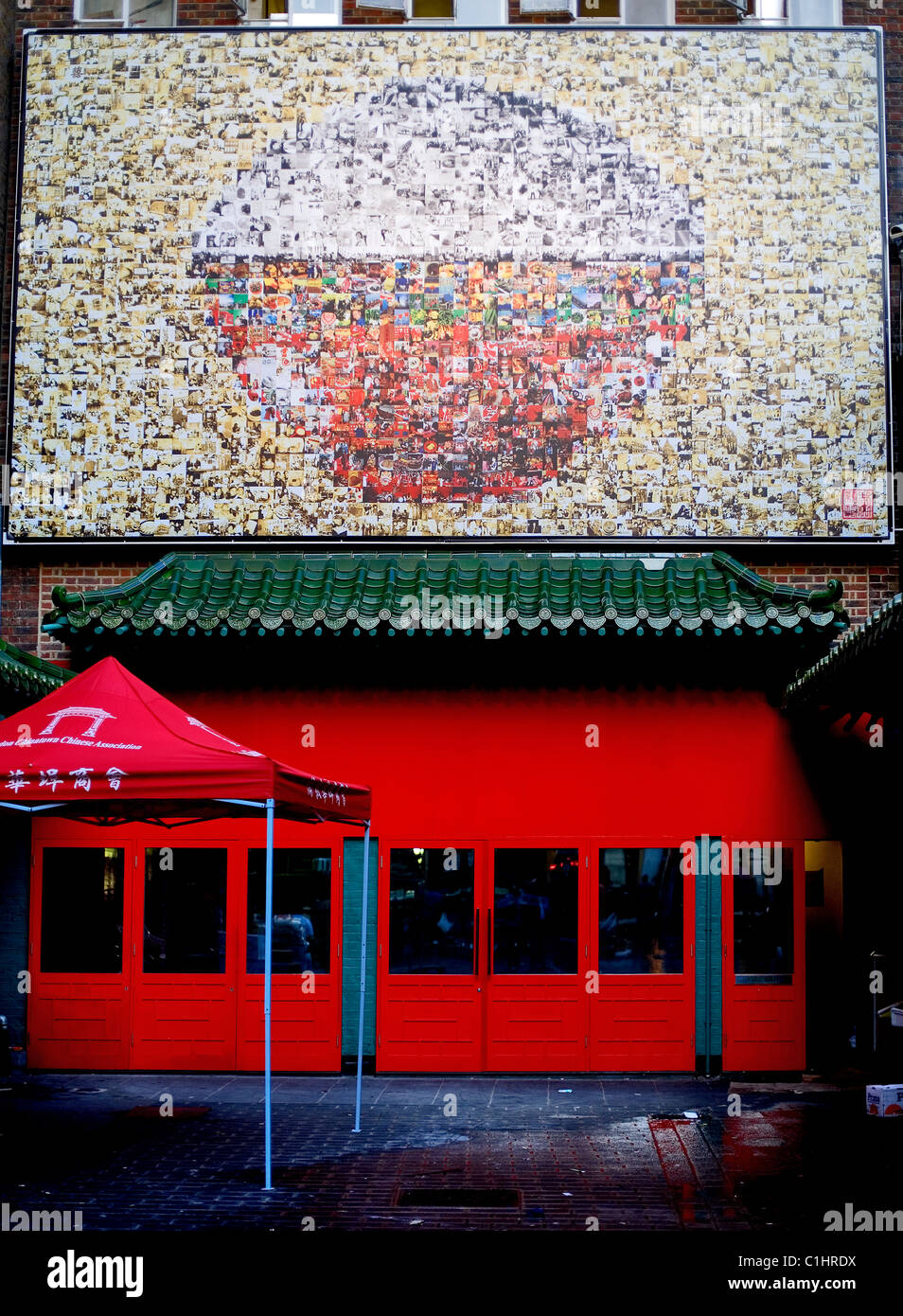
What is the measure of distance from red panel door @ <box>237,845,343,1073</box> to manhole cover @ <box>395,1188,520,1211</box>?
4.39 meters

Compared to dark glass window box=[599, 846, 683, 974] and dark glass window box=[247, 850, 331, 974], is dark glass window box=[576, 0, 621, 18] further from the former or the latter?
dark glass window box=[247, 850, 331, 974]

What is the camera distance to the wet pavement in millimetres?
8102

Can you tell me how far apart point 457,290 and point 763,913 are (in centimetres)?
755

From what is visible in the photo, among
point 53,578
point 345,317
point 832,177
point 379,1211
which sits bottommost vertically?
point 379,1211

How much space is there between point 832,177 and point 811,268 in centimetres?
108

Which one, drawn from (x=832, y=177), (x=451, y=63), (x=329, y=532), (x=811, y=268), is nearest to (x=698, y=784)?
(x=329, y=532)

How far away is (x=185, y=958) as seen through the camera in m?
13.1

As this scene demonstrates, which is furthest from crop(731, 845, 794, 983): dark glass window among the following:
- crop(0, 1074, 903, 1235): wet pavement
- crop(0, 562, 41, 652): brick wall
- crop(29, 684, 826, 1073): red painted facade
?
crop(0, 562, 41, 652): brick wall

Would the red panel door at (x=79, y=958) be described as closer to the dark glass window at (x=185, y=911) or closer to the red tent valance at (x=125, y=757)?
the dark glass window at (x=185, y=911)

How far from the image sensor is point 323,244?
14.4 meters

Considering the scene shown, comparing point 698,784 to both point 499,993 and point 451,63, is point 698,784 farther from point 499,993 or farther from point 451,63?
point 451,63

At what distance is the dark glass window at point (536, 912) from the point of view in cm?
1297

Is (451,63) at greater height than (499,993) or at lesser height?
greater
